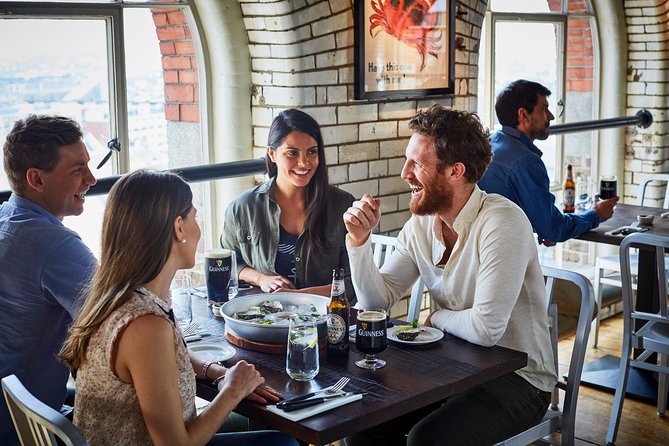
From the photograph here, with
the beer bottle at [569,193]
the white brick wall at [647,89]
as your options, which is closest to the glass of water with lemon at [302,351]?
the beer bottle at [569,193]

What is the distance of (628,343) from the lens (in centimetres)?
370

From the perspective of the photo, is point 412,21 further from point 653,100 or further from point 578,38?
point 653,100

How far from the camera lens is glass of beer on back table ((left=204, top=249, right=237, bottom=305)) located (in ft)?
8.98

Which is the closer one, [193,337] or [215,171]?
[193,337]

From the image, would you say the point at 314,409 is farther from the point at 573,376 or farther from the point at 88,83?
the point at 88,83

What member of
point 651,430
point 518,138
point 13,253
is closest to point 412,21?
point 518,138

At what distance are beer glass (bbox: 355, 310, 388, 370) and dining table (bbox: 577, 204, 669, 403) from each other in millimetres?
→ 2000

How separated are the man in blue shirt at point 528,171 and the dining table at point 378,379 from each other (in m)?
1.43

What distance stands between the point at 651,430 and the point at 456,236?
1625 mm

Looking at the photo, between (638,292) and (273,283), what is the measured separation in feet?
6.66

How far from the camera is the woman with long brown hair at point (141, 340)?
1.82m

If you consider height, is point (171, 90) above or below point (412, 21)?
below

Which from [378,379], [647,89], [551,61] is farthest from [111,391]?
[647,89]

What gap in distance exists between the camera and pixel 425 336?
2.44m
